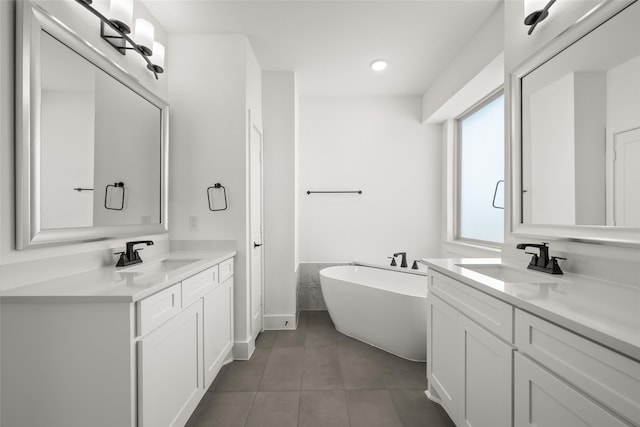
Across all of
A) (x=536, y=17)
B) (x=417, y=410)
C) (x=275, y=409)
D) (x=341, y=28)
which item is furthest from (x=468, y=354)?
(x=341, y=28)

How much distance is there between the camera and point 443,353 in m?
1.61

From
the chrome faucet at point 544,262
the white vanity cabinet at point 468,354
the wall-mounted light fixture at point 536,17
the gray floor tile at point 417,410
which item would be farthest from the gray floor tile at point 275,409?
the wall-mounted light fixture at point 536,17

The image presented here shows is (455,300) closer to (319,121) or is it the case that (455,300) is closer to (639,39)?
(639,39)

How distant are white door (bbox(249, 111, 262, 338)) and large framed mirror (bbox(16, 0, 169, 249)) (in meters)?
0.77

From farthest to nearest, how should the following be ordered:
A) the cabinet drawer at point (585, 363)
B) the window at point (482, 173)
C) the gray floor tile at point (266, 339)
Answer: the window at point (482, 173)
the gray floor tile at point (266, 339)
the cabinet drawer at point (585, 363)

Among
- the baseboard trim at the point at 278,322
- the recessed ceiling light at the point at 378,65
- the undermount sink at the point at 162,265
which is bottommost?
the baseboard trim at the point at 278,322

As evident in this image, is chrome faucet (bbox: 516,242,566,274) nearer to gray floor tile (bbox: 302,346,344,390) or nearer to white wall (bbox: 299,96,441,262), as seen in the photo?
gray floor tile (bbox: 302,346,344,390)

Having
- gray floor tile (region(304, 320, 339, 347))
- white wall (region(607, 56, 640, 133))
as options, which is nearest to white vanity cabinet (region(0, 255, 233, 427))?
gray floor tile (region(304, 320, 339, 347))

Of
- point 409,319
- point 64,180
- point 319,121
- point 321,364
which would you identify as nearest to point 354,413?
point 321,364

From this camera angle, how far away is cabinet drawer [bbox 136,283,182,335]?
3.63 ft

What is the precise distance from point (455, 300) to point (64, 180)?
1955 millimetres

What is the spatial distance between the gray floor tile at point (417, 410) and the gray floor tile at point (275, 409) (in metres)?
0.62

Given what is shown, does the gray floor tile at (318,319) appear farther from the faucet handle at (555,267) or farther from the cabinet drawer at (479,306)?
the faucet handle at (555,267)

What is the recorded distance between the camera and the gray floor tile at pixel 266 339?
2602 millimetres
